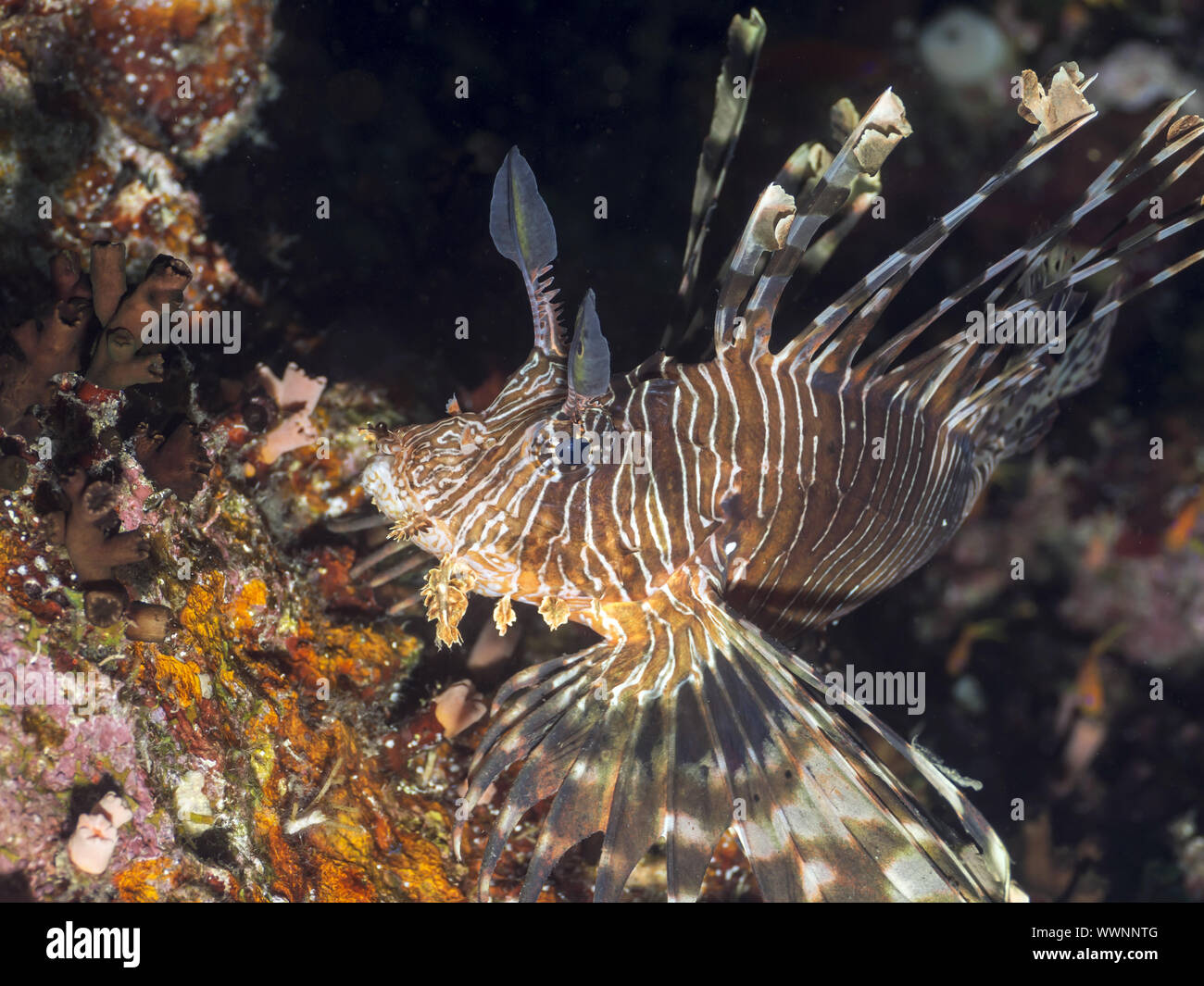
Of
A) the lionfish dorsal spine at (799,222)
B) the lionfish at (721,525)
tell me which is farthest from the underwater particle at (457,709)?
the lionfish dorsal spine at (799,222)

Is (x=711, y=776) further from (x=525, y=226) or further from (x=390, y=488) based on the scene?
(x=525, y=226)

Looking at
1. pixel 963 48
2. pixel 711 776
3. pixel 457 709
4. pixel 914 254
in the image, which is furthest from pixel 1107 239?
pixel 457 709

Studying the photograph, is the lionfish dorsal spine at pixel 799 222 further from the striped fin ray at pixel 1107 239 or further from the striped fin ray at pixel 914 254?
the striped fin ray at pixel 1107 239

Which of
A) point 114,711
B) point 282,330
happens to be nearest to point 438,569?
point 114,711

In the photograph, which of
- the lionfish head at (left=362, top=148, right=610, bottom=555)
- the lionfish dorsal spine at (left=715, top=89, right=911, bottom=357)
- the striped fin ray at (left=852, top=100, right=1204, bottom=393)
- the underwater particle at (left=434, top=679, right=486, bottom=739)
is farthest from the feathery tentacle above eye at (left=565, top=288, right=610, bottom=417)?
the underwater particle at (left=434, top=679, right=486, bottom=739)

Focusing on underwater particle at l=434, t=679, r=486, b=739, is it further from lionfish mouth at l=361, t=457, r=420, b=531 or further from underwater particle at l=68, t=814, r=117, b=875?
underwater particle at l=68, t=814, r=117, b=875

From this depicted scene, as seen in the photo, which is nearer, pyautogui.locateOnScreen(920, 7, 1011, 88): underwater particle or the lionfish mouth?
the lionfish mouth
